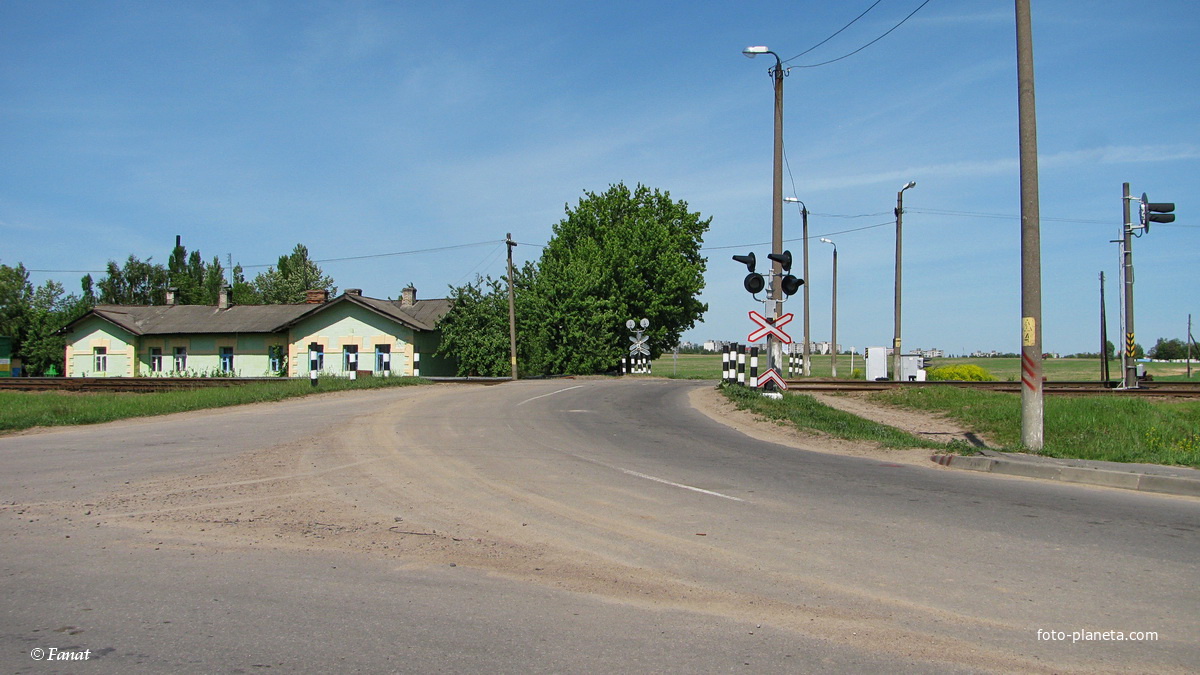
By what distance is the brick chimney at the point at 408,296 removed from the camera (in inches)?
2190

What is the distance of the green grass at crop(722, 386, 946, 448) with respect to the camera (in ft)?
44.7

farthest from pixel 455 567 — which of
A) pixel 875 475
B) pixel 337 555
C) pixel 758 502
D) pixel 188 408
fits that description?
pixel 188 408

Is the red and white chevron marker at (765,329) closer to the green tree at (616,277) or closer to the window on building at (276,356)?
the green tree at (616,277)

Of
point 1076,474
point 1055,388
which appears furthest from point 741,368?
point 1076,474

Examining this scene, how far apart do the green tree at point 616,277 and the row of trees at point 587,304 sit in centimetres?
7

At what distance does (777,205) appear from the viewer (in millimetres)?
21500

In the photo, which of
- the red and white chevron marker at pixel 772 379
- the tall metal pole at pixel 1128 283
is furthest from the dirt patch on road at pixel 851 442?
the tall metal pole at pixel 1128 283

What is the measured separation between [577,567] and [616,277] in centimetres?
4615

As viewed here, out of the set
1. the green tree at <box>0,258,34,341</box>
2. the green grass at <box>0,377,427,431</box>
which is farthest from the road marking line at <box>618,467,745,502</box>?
the green tree at <box>0,258,34,341</box>

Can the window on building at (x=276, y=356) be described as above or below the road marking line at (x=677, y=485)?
above

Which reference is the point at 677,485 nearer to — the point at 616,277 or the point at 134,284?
the point at 616,277

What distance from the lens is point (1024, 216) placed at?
39.6 ft

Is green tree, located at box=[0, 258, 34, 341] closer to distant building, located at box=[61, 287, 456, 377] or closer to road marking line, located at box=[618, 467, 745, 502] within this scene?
distant building, located at box=[61, 287, 456, 377]

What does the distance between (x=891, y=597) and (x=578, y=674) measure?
2.34 meters
